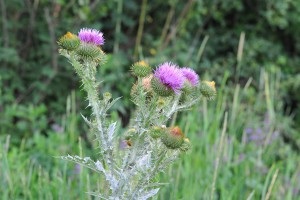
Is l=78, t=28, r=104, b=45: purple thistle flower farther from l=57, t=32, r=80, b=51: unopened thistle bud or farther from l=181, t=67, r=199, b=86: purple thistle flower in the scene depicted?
l=181, t=67, r=199, b=86: purple thistle flower

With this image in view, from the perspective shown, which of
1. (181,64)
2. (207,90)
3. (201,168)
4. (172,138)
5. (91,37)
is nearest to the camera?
(172,138)

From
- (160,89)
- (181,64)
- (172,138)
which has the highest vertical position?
(181,64)

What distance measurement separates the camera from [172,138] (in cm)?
162

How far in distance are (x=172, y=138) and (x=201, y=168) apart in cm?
138

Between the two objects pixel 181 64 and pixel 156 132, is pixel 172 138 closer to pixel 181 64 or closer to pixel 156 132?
pixel 156 132

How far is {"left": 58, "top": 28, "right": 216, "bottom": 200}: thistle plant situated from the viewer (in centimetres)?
168

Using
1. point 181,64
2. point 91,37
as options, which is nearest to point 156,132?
point 91,37

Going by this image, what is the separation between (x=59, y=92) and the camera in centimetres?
458

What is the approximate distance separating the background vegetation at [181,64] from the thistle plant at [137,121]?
2.31 feet

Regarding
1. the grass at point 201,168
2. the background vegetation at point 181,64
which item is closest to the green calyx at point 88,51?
the grass at point 201,168

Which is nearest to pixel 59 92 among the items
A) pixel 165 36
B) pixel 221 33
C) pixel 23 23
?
pixel 23 23

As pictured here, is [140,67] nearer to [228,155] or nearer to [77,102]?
[228,155]

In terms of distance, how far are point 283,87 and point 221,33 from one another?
77 cm

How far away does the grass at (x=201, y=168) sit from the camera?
98.6 inches
